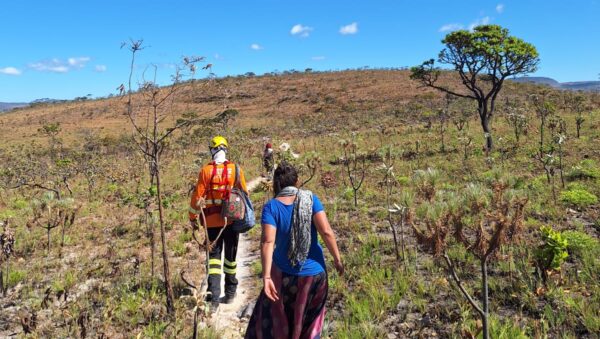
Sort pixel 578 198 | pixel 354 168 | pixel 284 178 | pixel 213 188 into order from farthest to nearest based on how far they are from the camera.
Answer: pixel 354 168 < pixel 578 198 < pixel 213 188 < pixel 284 178

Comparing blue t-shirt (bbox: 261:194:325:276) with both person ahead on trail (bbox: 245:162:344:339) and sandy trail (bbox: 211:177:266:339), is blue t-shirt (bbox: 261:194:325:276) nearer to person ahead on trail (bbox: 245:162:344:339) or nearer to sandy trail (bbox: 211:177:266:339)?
person ahead on trail (bbox: 245:162:344:339)

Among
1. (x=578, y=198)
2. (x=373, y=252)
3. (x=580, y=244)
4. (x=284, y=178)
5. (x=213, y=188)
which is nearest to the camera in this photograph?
(x=284, y=178)

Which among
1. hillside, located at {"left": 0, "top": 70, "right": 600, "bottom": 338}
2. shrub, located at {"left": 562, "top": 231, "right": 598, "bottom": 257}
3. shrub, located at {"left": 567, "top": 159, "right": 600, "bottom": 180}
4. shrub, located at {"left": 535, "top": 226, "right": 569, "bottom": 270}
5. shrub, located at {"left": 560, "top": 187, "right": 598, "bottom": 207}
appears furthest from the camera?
shrub, located at {"left": 567, "top": 159, "right": 600, "bottom": 180}

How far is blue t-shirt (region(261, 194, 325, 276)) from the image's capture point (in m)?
3.54

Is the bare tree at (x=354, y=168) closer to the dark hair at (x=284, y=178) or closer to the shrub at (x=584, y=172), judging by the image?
the shrub at (x=584, y=172)

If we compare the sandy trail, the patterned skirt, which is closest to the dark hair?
the patterned skirt

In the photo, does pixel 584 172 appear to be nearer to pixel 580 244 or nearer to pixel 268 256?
pixel 580 244

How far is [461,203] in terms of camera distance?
3.64 metres

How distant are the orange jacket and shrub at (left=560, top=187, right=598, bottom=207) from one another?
720 cm

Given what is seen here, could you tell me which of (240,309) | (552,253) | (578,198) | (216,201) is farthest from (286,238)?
(578,198)

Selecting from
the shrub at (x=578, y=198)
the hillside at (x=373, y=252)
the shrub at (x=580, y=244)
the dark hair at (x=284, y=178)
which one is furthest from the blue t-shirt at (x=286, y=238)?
the shrub at (x=578, y=198)

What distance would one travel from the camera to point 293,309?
3.55m

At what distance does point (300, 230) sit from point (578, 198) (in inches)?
304

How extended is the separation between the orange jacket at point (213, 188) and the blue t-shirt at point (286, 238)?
1879 millimetres
